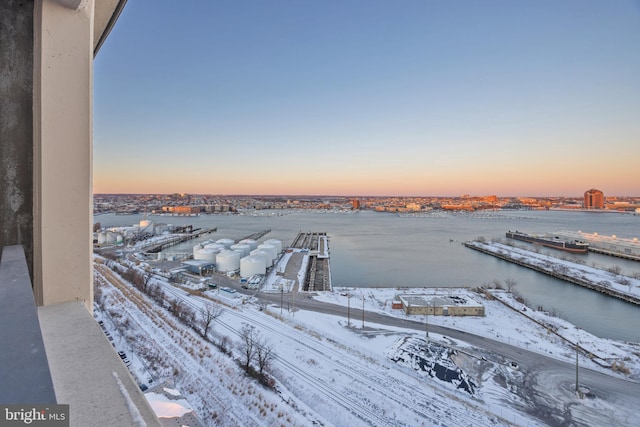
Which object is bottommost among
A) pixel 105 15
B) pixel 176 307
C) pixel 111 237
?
pixel 176 307

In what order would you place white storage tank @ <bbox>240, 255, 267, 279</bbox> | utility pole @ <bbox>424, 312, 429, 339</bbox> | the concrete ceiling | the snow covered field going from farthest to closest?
white storage tank @ <bbox>240, 255, 267, 279</bbox>
utility pole @ <bbox>424, 312, 429, 339</bbox>
the snow covered field
the concrete ceiling

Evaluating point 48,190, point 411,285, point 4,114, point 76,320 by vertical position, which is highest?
point 4,114

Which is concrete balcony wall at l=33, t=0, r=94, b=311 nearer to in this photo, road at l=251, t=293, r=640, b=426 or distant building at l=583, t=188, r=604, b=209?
road at l=251, t=293, r=640, b=426

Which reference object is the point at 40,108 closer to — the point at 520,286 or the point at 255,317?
the point at 255,317

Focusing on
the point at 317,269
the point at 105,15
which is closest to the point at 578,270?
the point at 317,269

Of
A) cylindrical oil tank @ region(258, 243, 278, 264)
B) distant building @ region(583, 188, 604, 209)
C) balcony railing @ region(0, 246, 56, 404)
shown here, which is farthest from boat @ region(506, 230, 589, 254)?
distant building @ region(583, 188, 604, 209)

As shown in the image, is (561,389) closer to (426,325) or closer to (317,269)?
(426,325)

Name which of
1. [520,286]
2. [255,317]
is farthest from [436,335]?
[520,286]
